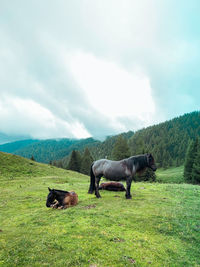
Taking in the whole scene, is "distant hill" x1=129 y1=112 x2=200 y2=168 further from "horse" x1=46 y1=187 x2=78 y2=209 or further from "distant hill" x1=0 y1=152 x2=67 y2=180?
"horse" x1=46 y1=187 x2=78 y2=209

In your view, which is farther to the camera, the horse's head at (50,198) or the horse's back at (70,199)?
the horse's back at (70,199)

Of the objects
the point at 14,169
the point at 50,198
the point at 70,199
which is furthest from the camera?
the point at 14,169

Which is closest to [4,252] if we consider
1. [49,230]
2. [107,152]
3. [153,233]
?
[49,230]

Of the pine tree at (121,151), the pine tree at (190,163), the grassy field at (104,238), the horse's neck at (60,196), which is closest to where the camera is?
the grassy field at (104,238)

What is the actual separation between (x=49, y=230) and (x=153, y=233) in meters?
4.22

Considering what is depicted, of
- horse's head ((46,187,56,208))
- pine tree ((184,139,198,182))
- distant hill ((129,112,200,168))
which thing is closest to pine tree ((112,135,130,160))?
pine tree ((184,139,198,182))

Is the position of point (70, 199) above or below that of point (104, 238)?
above

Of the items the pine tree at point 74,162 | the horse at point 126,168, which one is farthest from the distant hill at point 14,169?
the pine tree at point 74,162

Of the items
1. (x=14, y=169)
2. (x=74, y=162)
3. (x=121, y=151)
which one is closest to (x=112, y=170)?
(x=14, y=169)

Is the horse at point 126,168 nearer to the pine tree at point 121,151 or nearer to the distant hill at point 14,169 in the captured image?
the distant hill at point 14,169

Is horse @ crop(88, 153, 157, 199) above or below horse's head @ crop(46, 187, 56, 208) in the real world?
above

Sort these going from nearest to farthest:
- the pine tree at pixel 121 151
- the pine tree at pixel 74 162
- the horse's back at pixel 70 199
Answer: the horse's back at pixel 70 199 < the pine tree at pixel 121 151 < the pine tree at pixel 74 162

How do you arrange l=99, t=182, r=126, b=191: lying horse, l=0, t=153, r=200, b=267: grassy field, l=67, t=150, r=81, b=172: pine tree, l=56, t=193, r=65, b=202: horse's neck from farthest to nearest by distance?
l=67, t=150, r=81, b=172: pine tree, l=99, t=182, r=126, b=191: lying horse, l=56, t=193, r=65, b=202: horse's neck, l=0, t=153, r=200, b=267: grassy field

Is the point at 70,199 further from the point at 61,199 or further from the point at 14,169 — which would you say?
the point at 14,169
